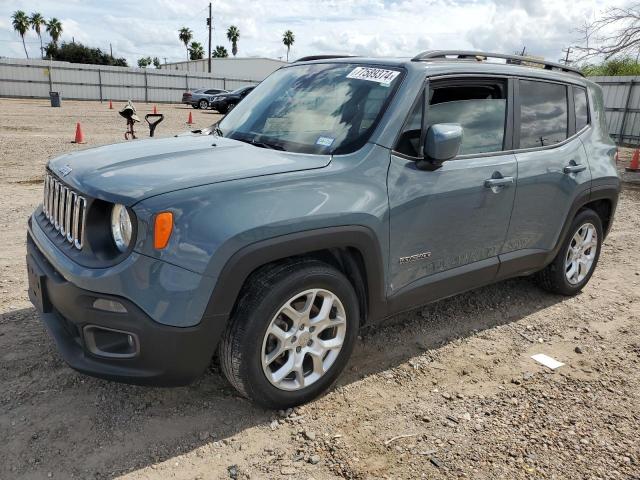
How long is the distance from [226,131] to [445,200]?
157 cm

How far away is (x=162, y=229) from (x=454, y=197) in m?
1.84

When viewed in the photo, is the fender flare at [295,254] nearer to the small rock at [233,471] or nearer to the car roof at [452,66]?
the small rock at [233,471]

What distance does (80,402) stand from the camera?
2.98m

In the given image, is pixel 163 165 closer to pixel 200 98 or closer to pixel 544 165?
pixel 544 165

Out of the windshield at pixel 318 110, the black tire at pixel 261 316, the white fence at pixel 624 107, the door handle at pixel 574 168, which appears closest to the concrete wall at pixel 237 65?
the white fence at pixel 624 107

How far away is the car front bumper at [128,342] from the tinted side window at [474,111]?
194 centimetres

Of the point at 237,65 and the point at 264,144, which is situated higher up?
the point at 237,65

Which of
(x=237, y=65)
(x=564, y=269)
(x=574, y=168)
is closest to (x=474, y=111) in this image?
(x=574, y=168)

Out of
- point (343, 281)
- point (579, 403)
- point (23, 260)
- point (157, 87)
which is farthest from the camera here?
point (157, 87)

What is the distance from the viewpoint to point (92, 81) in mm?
41094

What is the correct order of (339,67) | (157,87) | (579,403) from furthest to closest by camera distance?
1. (157,87)
2. (339,67)
3. (579,403)

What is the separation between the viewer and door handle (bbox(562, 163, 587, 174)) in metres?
4.19

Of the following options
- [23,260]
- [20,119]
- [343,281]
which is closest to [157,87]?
[20,119]

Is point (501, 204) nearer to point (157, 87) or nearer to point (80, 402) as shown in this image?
point (80, 402)
